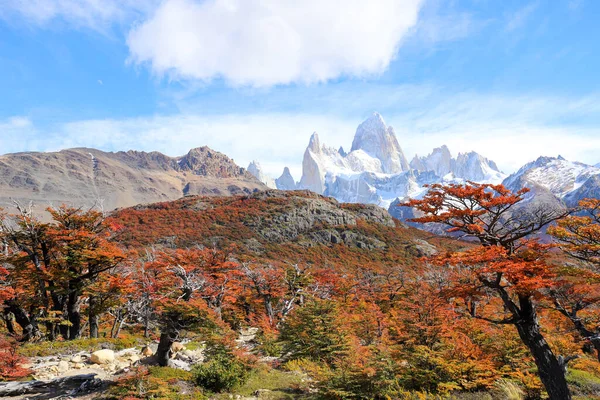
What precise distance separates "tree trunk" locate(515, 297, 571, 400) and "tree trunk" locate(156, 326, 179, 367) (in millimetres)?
12990

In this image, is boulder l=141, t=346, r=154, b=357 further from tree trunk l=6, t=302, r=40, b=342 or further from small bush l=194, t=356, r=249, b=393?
tree trunk l=6, t=302, r=40, b=342

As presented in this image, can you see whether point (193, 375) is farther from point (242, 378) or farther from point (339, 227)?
point (339, 227)

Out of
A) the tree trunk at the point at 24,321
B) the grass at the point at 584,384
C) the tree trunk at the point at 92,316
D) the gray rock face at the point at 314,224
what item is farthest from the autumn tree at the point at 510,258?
the gray rock face at the point at 314,224

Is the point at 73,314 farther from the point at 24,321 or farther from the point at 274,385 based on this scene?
the point at 274,385

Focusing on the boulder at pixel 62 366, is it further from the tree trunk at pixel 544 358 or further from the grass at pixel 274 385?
the tree trunk at pixel 544 358

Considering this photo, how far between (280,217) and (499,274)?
251ft

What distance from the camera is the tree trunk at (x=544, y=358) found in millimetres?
10594

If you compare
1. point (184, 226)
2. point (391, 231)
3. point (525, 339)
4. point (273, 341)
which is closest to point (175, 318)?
point (273, 341)

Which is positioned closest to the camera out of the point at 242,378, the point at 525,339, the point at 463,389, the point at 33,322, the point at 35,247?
the point at 525,339

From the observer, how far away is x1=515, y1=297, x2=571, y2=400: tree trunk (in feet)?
34.8

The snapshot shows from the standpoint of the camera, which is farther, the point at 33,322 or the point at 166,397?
the point at 33,322

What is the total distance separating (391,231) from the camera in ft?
302

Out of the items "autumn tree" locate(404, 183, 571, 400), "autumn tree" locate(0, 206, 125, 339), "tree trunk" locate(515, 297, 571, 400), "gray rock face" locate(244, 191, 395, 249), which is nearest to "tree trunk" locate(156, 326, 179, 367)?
"autumn tree" locate(0, 206, 125, 339)

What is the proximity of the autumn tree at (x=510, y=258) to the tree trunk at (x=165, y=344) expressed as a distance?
11.0m
